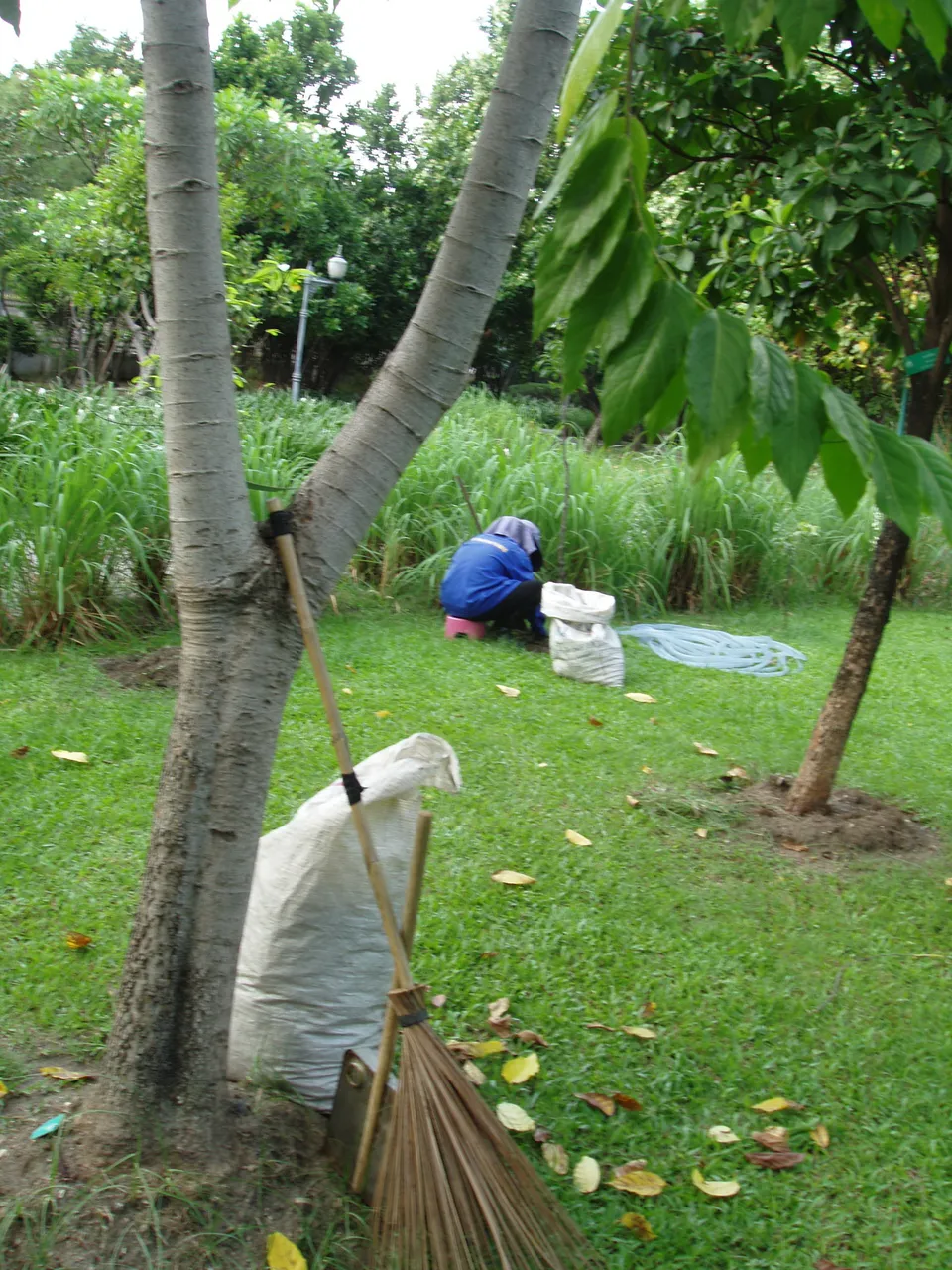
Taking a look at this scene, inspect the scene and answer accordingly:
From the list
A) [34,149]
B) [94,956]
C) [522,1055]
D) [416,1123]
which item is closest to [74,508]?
[94,956]

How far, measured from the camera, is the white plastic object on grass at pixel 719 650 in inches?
279

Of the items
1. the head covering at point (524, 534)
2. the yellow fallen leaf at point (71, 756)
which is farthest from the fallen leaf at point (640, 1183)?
the head covering at point (524, 534)

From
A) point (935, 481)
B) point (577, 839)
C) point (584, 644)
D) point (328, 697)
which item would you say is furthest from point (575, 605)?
point (935, 481)

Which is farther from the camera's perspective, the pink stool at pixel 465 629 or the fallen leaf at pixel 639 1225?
the pink stool at pixel 465 629

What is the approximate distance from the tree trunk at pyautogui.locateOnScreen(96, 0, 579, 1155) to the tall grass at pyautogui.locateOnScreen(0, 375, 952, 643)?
4.11m

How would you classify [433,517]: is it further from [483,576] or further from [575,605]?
[575,605]

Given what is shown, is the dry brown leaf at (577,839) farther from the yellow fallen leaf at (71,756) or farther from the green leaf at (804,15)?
the green leaf at (804,15)

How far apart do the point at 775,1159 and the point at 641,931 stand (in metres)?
1.06

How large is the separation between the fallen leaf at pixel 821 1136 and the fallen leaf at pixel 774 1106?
0.08 metres

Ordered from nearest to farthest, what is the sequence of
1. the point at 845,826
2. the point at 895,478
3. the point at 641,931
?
the point at 895,478 < the point at 641,931 < the point at 845,826

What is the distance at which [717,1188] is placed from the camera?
96.5 inches

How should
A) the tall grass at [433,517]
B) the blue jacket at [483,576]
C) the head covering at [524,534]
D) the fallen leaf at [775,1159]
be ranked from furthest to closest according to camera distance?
1. the head covering at [524,534]
2. the blue jacket at [483,576]
3. the tall grass at [433,517]
4. the fallen leaf at [775,1159]

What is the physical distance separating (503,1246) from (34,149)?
24669 mm

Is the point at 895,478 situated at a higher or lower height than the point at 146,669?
higher
